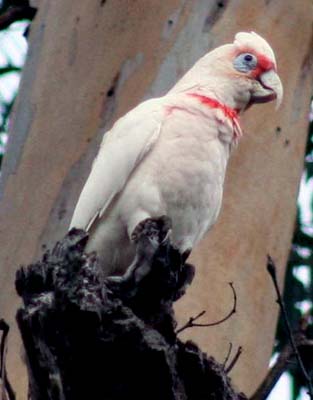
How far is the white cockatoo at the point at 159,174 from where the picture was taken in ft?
11.8

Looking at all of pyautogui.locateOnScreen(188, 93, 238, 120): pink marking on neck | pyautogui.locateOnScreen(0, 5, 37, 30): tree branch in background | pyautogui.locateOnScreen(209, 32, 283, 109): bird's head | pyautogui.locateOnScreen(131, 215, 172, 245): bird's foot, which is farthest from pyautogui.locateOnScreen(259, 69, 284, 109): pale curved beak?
pyautogui.locateOnScreen(0, 5, 37, 30): tree branch in background

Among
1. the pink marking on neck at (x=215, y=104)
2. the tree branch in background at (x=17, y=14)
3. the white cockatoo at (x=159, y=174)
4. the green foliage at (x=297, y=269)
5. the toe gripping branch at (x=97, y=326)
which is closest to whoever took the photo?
the toe gripping branch at (x=97, y=326)

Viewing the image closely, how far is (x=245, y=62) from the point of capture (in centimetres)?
403

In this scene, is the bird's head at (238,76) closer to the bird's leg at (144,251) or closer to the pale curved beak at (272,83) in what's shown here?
the pale curved beak at (272,83)

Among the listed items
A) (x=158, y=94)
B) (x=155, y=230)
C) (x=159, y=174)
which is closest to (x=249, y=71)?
(x=158, y=94)

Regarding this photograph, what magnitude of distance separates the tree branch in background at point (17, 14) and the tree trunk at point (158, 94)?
342mm

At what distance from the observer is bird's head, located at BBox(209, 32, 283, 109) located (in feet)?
13.1

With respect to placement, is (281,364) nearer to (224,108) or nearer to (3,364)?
(3,364)

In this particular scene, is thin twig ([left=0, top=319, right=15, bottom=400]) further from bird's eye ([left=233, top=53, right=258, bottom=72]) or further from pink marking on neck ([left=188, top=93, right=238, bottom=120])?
bird's eye ([left=233, top=53, right=258, bottom=72])

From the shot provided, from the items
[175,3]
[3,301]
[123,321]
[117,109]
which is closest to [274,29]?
[175,3]

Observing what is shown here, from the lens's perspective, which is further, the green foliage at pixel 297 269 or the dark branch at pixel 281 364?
the green foliage at pixel 297 269

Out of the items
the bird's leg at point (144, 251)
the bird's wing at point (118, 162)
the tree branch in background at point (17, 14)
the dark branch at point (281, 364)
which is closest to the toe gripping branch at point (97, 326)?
the bird's leg at point (144, 251)

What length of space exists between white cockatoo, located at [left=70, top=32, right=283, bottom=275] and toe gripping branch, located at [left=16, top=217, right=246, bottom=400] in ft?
1.76

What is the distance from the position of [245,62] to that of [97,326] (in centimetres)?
153
